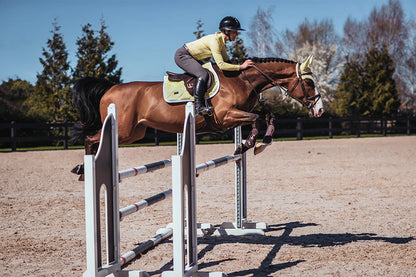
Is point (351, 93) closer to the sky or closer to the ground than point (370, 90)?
closer to the ground

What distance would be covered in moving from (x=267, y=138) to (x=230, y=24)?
126cm

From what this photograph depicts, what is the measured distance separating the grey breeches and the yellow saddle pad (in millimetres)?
122

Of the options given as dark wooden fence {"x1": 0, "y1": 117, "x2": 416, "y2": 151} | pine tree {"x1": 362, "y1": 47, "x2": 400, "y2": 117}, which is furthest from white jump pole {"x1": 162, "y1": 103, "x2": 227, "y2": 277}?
pine tree {"x1": 362, "y1": 47, "x2": 400, "y2": 117}

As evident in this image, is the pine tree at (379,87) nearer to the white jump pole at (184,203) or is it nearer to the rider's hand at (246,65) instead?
the rider's hand at (246,65)

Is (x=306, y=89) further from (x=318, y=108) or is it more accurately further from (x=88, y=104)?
(x=88, y=104)

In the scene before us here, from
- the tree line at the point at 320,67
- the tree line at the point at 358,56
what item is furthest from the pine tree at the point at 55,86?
the tree line at the point at 358,56

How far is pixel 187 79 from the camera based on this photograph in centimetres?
516

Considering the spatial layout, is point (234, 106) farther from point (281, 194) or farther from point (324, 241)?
point (281, 194)

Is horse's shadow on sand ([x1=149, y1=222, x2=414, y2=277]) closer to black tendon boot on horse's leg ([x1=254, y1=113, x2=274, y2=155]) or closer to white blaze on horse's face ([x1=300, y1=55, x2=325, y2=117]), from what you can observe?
black tendon boot on horse's leg ([x1=254, y1=113, x2=274, y2=155])

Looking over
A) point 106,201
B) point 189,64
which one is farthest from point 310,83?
point 106,201

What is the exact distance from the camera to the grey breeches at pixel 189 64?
5035mm

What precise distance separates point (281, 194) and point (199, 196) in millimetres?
1382

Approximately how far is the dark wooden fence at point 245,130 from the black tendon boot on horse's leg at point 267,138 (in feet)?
46.0

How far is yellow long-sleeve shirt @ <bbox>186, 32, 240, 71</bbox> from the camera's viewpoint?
500cm
